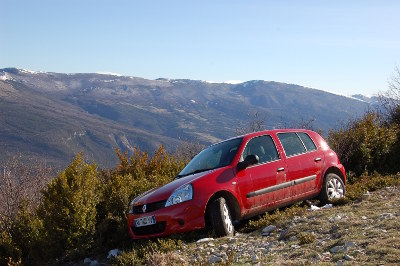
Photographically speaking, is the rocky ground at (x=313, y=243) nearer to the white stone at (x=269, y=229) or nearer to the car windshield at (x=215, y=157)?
the white stone at (x=269, y=229)

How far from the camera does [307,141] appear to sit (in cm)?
901

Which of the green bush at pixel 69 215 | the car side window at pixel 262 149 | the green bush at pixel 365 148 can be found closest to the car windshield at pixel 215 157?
the car side window at pixel 262 149

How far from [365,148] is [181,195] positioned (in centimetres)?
749

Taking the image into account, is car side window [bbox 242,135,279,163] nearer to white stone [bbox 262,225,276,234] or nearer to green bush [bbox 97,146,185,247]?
white stone [bbox 262,225,276,234]

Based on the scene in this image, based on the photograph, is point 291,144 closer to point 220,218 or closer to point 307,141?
point 307,141

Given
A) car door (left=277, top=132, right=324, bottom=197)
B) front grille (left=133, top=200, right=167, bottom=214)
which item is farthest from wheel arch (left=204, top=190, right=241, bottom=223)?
car door (left=277, top=132, right=324, bottom=197)

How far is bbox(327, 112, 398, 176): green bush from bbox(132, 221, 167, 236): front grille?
23.6 feet

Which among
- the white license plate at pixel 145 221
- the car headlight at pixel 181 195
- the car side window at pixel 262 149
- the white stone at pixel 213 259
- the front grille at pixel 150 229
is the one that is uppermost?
the car side window at pixel 262 149

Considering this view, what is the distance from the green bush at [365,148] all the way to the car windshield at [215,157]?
5.48m

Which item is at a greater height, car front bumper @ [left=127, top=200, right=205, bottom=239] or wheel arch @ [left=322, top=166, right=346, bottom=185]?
wheel arch @ [left=322, top=166, right=346, bottom=185]

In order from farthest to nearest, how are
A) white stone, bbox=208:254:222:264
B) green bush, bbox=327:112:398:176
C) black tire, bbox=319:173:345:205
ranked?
green bush, bbox=327:112:398:176, black tire, bbox=319:173:345:205, white stone, bbox=208:254:222:264

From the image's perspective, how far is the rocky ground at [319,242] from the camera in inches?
198

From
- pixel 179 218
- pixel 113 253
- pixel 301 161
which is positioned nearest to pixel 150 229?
pixel 179 218

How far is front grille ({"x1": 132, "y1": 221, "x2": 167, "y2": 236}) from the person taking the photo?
22.7 feet
